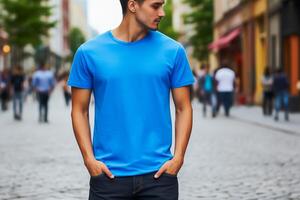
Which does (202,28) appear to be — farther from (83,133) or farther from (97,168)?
(97,168)

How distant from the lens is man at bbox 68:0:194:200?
320cm

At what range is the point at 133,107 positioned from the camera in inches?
127

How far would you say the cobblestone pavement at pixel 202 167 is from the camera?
8.05 metres

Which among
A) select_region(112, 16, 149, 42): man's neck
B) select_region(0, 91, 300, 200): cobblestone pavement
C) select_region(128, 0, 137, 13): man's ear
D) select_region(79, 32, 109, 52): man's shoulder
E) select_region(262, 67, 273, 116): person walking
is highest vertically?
select_region(128, 0, 137, 13): man's ear

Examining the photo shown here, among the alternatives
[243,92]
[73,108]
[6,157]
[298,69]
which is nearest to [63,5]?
[243,92]

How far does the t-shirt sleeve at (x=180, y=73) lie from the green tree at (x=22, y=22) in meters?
57.4

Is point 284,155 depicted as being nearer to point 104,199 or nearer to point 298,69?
point 104,199

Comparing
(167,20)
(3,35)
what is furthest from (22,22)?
(167,20)

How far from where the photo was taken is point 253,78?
117 feet

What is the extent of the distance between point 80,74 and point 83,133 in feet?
0.83

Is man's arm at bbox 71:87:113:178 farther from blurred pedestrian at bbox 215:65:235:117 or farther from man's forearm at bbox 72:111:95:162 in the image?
blurred pedestrian at bbox 215:65:235:117

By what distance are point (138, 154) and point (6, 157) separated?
910 cm

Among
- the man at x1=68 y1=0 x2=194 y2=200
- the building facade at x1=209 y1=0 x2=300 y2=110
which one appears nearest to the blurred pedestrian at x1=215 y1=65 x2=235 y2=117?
the building facade at x1=209 y1=0 x2=300 y2=110

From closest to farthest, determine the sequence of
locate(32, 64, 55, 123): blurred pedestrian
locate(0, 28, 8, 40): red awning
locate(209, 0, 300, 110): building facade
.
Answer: locate(32, 64, 55, 123): blurred pedestrian < locate(209, 0, 300, 110): building facade < locate(0, 28, 8, 40): red awning
